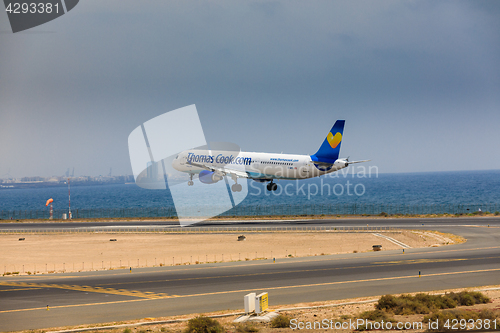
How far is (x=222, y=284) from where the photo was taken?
106 ft

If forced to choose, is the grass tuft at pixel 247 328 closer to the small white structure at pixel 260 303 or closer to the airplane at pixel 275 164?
the small white structure at pixel 260 303

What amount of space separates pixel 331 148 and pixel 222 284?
137ft

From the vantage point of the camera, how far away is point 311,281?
32594 millimetres

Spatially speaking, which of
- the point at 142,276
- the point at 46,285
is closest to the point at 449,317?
the point at 142,276

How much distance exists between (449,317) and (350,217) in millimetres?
70427

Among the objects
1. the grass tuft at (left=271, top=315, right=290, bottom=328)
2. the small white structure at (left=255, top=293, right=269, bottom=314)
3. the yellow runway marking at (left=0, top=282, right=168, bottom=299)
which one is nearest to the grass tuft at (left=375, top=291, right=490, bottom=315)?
the grass tuft at (left=271, top=315, right=290, bottom=328)

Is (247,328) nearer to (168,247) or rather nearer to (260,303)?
(260,303)

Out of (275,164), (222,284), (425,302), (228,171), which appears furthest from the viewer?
(228,171)

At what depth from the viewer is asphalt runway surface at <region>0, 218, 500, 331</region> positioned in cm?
2539

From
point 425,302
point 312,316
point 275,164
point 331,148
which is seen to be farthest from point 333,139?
point 312,316

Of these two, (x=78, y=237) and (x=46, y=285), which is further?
(x=78, y=237)

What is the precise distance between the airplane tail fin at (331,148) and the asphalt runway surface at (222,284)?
26.1 m

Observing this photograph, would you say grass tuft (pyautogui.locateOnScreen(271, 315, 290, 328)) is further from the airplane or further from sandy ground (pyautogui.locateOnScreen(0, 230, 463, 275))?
the airplane

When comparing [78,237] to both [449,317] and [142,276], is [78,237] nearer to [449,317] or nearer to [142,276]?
[142,276]
